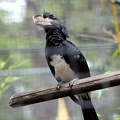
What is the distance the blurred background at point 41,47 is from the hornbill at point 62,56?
251 mm

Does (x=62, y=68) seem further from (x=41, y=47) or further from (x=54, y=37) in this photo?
(x=41, y=47)

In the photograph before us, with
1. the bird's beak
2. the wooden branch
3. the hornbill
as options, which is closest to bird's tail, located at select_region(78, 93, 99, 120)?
the hornbill

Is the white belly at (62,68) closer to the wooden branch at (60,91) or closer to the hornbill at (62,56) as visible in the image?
the hornbill at (62,56)

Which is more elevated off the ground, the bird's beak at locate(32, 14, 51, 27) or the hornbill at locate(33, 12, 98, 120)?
the bird's beak at locate(32, 14, 51, 27)

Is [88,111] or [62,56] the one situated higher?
[62,56]

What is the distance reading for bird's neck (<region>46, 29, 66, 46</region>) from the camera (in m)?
0.85

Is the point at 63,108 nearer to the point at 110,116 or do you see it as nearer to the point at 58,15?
the point at 110,116

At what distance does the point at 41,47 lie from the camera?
3.72 ft

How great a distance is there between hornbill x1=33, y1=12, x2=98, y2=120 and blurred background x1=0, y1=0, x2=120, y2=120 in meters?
0.25

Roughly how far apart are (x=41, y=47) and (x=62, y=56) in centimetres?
31

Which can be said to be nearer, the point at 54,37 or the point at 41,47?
the point at 54,37

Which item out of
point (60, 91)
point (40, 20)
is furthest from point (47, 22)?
point (60, 91)

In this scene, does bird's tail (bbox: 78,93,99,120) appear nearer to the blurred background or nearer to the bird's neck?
the bird's neck

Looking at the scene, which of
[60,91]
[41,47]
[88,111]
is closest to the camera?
[60,91]
